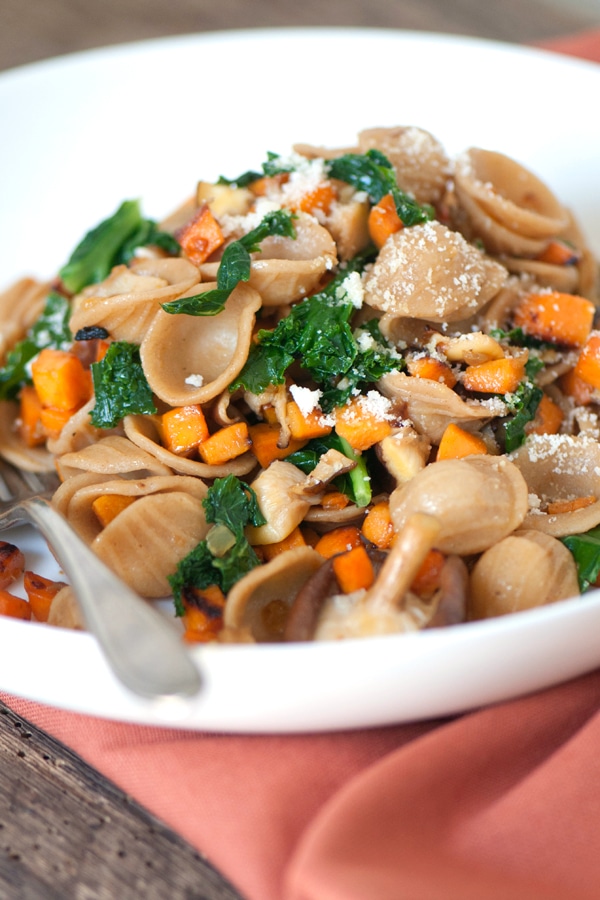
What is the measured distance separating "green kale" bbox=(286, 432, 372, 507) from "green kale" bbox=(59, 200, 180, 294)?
1224 millimetres

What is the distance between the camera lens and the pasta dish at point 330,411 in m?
2.62

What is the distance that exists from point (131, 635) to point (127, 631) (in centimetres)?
2

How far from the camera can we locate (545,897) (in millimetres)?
2023

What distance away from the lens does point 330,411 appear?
3010 mm

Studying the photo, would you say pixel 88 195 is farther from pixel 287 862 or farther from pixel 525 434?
pixel 287 862

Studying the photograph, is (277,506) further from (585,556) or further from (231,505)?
(585,556)

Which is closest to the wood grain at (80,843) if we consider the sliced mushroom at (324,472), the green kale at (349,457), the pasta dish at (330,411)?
the pasta dish at (330,411)

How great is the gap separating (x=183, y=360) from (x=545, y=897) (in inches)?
77.7

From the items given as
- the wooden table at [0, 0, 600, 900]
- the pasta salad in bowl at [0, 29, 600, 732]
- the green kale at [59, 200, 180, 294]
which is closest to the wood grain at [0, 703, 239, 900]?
the wooden table at [0, 0, 600, 900]

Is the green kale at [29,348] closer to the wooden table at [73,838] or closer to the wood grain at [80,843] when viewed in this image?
the wooden table at [73,838]

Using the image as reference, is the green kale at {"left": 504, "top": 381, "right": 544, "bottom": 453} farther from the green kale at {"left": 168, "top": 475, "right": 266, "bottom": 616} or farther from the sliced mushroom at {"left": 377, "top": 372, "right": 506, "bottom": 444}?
the green kale at {"left": 168, "top": 475, "right": 266, "bottom": 616}

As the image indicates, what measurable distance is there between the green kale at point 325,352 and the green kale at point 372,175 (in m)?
0.44

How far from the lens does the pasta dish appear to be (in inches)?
103

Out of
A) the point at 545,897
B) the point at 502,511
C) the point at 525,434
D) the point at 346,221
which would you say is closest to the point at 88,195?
the point at 346,221
